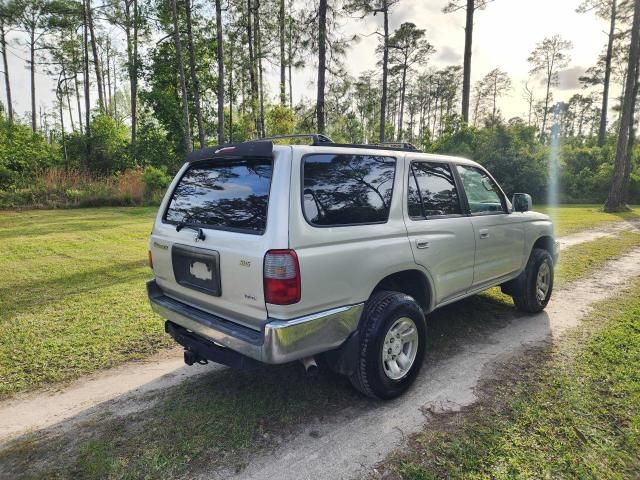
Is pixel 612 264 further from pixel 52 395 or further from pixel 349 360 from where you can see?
pixel 52 395

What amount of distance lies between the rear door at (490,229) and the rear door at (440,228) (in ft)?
0.58

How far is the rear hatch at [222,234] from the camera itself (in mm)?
2438

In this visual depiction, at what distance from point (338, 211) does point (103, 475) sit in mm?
2168

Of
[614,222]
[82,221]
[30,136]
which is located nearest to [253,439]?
[82,221]

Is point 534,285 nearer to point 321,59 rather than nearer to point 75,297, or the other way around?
point 75,297

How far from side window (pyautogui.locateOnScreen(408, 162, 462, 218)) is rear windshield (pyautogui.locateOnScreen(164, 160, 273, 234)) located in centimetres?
132

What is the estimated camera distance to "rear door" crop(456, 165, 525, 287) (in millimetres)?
3934

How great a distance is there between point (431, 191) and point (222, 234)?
1.94 meters

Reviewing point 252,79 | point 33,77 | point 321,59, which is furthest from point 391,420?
point 33,77

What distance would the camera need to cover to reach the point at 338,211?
2703 millimetres

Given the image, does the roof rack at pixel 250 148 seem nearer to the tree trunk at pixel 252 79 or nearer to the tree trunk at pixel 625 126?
the tree trunk at pixel 625 126

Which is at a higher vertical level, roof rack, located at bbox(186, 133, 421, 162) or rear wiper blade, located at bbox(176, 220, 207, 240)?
roof rack, located at bbox(186, 133, 421, 162)


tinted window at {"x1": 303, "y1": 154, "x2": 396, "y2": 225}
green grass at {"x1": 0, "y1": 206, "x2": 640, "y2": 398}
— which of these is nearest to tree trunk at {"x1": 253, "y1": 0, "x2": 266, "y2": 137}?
green grass at {"x1": 0, "y1": 206, "x2": 640, "y2": 398}

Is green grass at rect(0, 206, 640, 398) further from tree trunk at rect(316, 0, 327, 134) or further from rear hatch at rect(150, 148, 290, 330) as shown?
tree trunk at rect(316, 0, 327, 134)
